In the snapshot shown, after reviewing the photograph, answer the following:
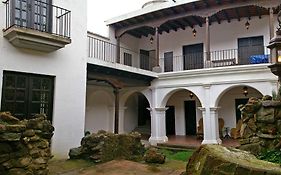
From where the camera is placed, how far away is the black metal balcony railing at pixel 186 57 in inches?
563

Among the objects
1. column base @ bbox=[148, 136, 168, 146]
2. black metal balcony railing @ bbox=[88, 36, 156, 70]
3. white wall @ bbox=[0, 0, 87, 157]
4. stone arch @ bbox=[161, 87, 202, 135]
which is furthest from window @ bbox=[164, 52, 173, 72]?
white wall @ bbox=[0, 0, 87, 157]

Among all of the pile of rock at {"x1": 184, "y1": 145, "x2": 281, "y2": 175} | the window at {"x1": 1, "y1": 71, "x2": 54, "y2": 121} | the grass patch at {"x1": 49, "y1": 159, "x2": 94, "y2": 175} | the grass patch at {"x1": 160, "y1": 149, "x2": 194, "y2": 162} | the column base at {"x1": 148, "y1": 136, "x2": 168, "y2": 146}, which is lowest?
the grass patch at {"x1": 160, "y1": 149, "x2": 194, "y2": 162}

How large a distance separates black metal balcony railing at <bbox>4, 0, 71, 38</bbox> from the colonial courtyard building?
30 millimetres

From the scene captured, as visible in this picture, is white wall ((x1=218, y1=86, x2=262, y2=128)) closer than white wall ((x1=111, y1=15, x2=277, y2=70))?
No

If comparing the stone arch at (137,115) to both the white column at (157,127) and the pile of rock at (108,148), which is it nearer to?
the white column at (157,127)

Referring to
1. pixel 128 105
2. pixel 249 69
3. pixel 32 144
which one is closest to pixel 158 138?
pixel 128 105

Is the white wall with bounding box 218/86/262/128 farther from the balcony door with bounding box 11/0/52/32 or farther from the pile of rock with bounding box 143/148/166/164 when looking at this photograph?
the balcony door with bounding box 11/0/52/32

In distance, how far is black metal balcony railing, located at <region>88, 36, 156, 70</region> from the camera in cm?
1483

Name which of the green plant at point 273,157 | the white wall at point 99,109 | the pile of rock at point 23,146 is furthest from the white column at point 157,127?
the green plant at point 273,157

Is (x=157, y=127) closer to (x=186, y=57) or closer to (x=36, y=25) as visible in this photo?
(x=186, y=57)

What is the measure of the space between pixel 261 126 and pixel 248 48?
31.2 feet

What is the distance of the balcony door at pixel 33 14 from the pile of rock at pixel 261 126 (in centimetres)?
674

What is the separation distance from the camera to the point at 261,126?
6617 mm

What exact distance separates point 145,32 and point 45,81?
34.6 feet
